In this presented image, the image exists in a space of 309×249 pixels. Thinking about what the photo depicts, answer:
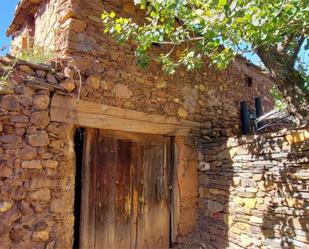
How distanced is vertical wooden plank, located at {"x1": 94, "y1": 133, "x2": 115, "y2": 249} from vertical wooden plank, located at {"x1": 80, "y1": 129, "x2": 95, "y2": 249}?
7cm

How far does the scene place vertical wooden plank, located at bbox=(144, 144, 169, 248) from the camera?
4.03 m

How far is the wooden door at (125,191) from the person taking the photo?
3463 mm

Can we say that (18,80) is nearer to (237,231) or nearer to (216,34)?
(216,34)

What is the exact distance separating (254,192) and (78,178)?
2.31m

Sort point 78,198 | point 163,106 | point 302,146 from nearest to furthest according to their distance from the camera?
point 302,146
point 78,198
point 163,106

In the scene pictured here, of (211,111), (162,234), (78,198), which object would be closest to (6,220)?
(78,198)

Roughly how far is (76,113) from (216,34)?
5.86 feet

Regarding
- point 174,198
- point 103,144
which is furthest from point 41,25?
point 174,198

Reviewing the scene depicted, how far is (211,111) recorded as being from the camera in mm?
4844

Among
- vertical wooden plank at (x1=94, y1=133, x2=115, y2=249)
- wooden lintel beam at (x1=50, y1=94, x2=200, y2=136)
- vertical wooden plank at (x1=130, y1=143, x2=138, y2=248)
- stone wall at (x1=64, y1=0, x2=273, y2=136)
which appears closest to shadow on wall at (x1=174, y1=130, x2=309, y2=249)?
wooden lintel beam at (x1=50, y1=94, x2=200, y2=136)

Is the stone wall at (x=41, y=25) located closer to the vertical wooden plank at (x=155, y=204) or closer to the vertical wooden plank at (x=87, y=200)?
the vertical wooden plank at (x=87, y=200)

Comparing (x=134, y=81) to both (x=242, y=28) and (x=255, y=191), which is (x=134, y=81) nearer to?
(x=242, y=28)

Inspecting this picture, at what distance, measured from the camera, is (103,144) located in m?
3.62

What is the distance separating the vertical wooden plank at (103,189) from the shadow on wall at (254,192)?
4.59ft
